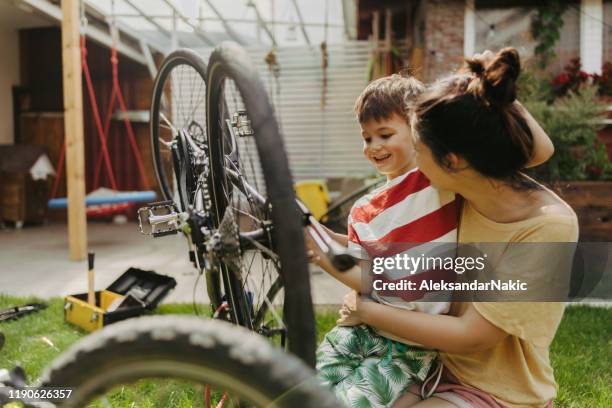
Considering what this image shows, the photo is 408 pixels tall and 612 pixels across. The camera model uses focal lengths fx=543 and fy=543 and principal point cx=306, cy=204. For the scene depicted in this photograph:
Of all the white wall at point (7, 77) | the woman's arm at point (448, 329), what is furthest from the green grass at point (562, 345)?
the white wall at point (7, 77)

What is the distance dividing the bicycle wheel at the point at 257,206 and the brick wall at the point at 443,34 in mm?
4888

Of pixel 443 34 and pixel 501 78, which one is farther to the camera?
pixel 443 34

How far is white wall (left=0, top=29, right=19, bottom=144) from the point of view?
756cm

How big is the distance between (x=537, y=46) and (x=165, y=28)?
4.06 metres

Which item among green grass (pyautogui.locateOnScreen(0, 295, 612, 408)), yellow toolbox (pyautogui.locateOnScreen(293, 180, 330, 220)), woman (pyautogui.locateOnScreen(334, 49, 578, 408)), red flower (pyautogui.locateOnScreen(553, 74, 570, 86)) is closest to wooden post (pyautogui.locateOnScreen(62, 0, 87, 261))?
green grass (pyautogui.locateOnScreen(0, 295, 612, 408))

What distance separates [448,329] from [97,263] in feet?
13.4

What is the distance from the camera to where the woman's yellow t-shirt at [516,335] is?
1000 millimetres

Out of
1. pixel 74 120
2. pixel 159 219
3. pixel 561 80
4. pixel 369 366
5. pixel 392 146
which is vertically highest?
pixel 561 80

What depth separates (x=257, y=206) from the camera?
99 centimetres

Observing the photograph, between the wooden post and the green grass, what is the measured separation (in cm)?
139

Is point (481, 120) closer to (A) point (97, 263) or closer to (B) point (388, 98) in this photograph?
(B) point (388, 98)

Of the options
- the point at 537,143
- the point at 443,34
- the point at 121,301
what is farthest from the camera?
the point at 443,34

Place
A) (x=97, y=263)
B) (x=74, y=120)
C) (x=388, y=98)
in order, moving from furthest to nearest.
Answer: (x=97, y=263) < (x=74, y=120) < (x=388, y=98)

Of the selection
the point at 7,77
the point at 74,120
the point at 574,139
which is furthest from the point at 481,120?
the point at 7,77
